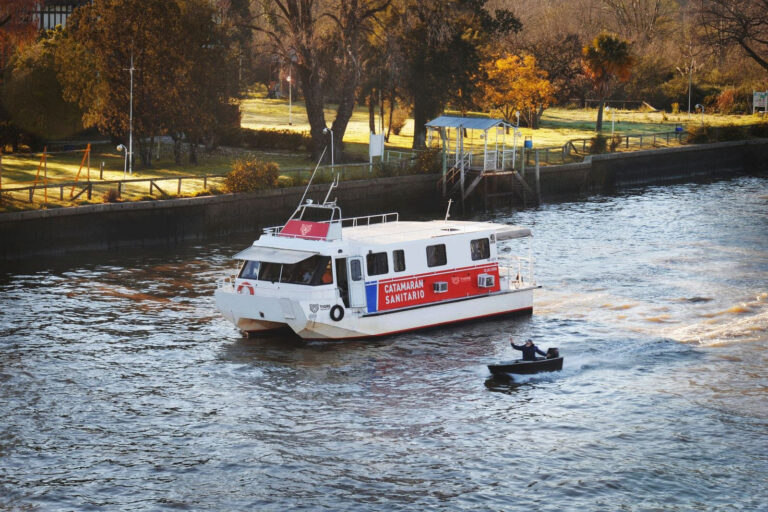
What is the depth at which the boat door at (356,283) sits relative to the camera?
111 ft

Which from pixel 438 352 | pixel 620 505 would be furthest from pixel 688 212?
pixel 620 505

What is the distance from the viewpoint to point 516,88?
3745 inches

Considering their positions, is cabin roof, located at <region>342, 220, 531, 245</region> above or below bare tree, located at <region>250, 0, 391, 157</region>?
below

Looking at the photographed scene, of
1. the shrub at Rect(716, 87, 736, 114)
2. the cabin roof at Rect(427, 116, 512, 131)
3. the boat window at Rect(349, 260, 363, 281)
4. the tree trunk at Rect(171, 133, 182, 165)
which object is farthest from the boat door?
the shrub at Rect(716, 87, 736, 114)

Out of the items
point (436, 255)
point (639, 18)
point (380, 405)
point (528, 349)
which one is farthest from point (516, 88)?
point (639, 18)

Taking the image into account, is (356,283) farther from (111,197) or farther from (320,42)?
(320,42)

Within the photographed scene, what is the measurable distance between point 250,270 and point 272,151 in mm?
40535

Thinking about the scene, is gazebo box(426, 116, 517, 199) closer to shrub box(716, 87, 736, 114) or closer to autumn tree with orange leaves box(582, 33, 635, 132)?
autumn tree with orange leaves box(582, 33, 635, 132)

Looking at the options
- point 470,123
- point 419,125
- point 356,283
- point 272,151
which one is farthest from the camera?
point 419,125

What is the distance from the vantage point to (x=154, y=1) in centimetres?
5909

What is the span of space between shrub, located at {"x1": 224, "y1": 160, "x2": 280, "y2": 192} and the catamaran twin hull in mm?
18698

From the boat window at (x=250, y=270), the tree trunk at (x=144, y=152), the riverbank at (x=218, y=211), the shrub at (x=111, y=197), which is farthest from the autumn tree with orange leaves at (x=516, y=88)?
the boat window at (x=250, y=270)

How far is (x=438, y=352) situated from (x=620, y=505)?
37.7 ft

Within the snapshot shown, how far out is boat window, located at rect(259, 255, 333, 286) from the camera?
3328 cm
